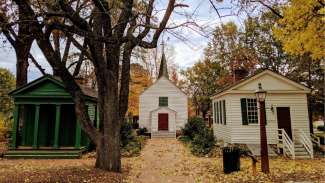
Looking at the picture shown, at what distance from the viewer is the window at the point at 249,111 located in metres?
15.2

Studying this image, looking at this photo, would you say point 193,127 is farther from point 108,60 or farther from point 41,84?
point 108,60

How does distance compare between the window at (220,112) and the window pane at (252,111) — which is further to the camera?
the window at (220,112)

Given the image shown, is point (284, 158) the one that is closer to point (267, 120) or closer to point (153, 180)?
point (267, 120)

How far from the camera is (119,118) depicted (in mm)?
8516

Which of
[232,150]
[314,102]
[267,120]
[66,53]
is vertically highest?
[66,53]

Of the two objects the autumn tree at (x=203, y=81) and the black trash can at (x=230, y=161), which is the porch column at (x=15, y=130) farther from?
the autumn tree at (x=203, y=81)

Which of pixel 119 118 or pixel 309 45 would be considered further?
pixel 309 45

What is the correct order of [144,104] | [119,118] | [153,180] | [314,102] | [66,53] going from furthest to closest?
[144,104], [314,102], [66,53], [119,118], [153,180]

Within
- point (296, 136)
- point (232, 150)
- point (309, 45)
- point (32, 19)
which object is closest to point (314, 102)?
point (296, 136)

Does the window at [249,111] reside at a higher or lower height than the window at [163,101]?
lower

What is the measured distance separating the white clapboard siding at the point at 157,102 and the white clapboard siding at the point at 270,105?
10.8 metres

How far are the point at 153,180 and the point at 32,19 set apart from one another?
5892mm

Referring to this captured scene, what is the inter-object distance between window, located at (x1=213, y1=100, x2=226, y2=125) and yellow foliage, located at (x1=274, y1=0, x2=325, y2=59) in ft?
22.9

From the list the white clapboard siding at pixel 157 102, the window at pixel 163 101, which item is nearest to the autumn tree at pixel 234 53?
the white clapboard siding at pixel 157 102
